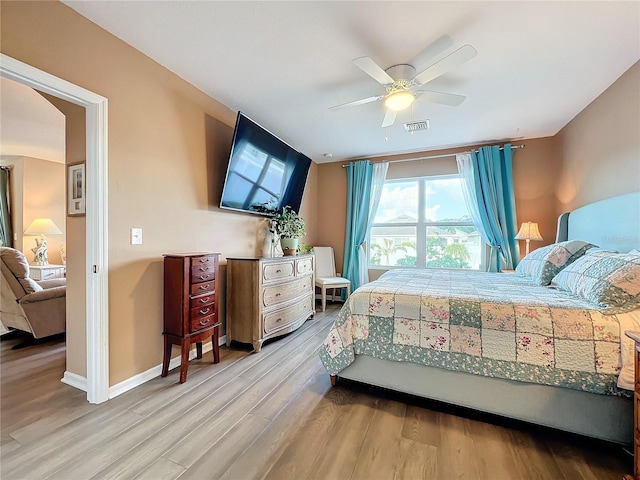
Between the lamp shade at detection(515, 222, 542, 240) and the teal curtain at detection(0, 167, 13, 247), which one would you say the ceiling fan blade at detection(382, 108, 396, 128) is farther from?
the teal curtain at detection(0, 167, 13, 247)

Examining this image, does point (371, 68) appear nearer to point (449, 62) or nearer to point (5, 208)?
point (449, 62)

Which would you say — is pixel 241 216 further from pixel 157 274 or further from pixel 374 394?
pixel 374 394

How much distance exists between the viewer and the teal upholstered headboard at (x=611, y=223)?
2059 mm

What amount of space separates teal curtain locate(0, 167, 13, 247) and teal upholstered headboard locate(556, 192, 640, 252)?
833 centimetres

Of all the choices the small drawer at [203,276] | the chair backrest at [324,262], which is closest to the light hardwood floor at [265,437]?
the small drawer at [203,276]

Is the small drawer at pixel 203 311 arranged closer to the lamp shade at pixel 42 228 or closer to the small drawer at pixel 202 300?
the small drawer at pixel 202 300

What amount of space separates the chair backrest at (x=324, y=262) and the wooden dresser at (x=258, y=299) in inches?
58.9

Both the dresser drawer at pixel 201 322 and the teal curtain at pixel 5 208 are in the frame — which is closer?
the dresser drawer at pixel 201 322

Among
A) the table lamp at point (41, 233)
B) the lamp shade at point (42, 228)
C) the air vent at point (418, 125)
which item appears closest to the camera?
the air vent at point (418, 125)

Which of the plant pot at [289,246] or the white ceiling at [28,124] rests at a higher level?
the white ceiling at [28,124]

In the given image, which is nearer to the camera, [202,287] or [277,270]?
[202,287]

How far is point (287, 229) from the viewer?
363cm

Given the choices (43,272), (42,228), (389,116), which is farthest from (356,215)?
(42,228)

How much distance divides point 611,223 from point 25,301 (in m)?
5.48
